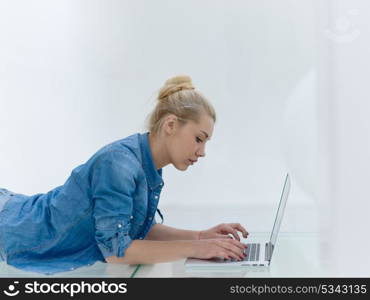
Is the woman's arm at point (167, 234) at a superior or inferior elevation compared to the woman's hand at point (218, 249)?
inferior

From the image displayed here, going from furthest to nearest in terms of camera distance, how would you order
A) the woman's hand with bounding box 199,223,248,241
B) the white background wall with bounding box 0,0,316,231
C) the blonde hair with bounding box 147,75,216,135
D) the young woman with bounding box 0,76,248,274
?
the white background wall with bounding box 0,0,316,231 → the woman's hand with bounding box 199,223,248,241 → the blonde hair with bounding box 147,75,216,135 → the young woman with bounding box 0,76,248,274

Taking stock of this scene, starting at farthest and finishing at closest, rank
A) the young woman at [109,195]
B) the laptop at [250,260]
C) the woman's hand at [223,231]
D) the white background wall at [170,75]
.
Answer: the white background wall at [170,75], the woman's hand at [223,231], the young woman at [109,195], the laptop at [250,260]

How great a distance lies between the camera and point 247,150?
3.01 meters

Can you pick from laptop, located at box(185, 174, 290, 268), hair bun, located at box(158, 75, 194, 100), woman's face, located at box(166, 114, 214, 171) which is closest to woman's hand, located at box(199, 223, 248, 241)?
laptop, located at box(185, 174, 290, 268)

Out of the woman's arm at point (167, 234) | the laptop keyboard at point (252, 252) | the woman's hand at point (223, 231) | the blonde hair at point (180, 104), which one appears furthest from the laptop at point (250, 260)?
the blonde hair at point (180, 104)

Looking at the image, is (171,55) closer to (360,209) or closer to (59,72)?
(59,72)

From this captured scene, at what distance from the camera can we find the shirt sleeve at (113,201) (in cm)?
168

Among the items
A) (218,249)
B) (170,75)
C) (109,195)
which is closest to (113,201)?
(109,195)

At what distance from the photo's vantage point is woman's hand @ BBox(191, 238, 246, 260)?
5.47ft

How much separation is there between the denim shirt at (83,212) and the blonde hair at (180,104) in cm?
8

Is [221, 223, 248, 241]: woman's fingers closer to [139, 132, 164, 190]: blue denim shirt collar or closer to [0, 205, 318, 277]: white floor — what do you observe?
[139, 132, 164, 190]: blue denim shirt collar

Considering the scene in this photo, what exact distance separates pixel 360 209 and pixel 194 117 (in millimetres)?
1125

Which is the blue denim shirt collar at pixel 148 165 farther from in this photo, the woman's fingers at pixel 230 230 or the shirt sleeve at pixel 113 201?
the woman's fingers at pixel 230 230

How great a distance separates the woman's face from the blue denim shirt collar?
0.06 meters
